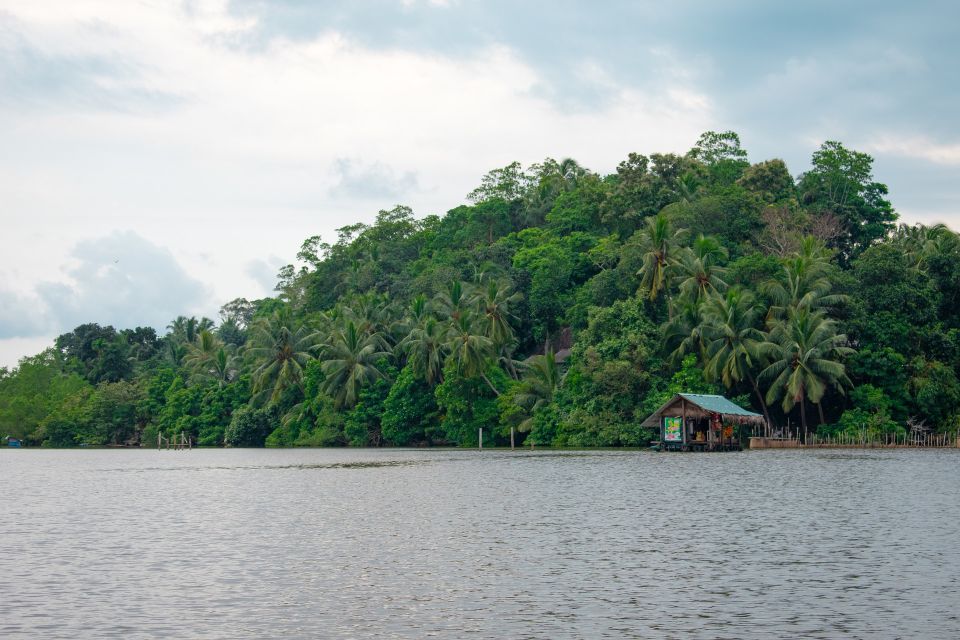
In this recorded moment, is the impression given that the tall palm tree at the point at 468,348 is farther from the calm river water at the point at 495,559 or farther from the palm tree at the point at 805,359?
the calm river water at the point at 495,559

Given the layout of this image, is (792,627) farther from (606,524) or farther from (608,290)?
(608,290)

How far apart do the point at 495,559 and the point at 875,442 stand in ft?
172

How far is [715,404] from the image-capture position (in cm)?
6309

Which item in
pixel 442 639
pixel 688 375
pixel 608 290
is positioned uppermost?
pixel 608 290

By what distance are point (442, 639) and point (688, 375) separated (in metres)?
56.5

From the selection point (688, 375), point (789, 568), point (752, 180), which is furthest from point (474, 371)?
point (789, 568)

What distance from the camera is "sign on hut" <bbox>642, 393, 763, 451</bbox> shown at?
62.7m

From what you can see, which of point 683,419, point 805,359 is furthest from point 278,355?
point 805,359

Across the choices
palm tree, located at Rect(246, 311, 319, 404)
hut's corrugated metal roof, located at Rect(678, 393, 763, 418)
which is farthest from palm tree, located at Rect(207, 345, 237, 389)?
hut's corrugated metal roof, located at Rect(678, 393, 763, 418)

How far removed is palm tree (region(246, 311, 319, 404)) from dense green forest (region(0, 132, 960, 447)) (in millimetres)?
217

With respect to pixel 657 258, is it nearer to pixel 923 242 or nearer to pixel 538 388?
pixel 538 388

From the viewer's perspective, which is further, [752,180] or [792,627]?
[752,180]

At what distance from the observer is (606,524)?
87.5 feet

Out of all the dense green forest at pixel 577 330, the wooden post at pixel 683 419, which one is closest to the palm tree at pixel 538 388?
the dense green forest at pixel 577 330
